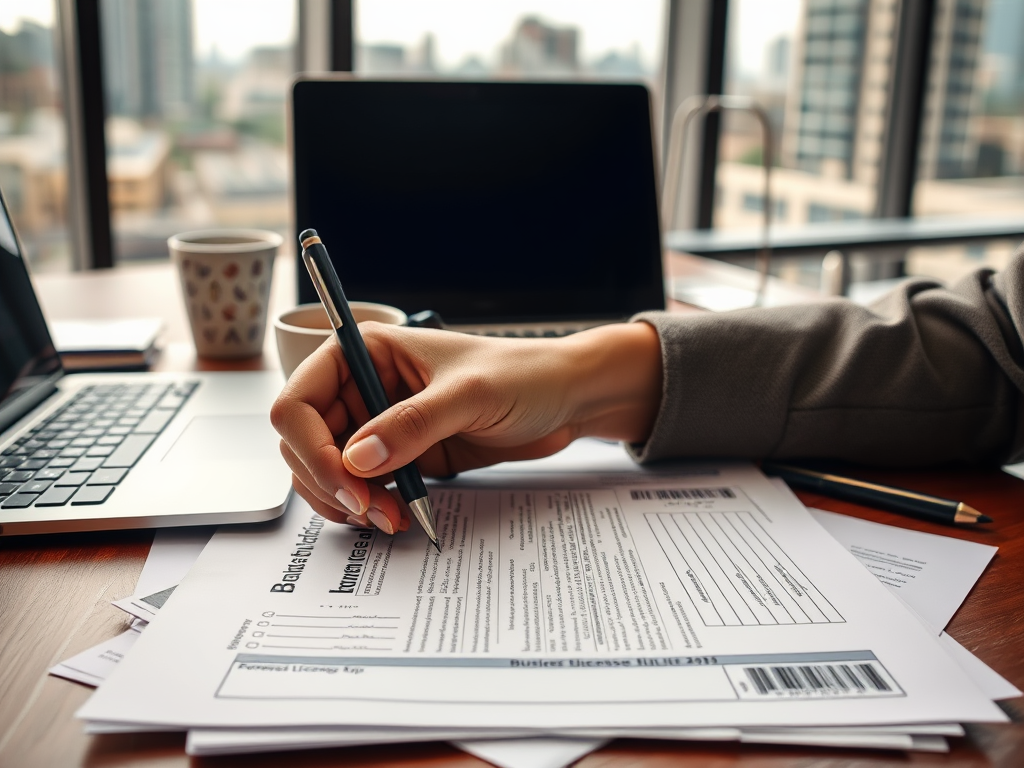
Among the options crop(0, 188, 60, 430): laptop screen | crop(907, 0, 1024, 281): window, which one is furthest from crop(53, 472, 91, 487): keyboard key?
crop(907, 0, 1024, 281): window

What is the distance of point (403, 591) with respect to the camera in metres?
0.45

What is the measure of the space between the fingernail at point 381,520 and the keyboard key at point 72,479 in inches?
7.7

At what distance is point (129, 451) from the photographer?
59cm

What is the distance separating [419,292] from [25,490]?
0.46 metres

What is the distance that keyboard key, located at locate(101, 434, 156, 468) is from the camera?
1.86ft

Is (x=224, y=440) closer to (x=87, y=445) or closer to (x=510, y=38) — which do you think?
(x=87, y=445)

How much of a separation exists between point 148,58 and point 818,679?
1999mm

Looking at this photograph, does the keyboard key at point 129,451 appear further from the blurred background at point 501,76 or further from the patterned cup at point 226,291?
the blurred background at point 501,76

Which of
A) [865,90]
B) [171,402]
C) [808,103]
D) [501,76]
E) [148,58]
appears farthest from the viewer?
[865,90]

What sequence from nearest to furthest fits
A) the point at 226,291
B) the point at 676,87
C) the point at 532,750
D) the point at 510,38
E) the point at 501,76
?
the point at 532,750 → the point at 226,291 → the point at 501,76 → the point at 510,38 → the point at 676,87

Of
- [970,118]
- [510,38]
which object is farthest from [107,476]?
[970,118]

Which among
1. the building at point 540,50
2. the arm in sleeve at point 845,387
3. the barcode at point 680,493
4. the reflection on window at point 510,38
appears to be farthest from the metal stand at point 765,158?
the building at point 540,50

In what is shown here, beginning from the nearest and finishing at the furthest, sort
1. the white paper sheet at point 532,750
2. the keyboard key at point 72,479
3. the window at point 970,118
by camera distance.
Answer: the white paper sheet at point 532,750 < the keyboard key at point 72,479 < the window at point 970,118

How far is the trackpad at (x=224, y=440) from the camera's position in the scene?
597 millimetres
